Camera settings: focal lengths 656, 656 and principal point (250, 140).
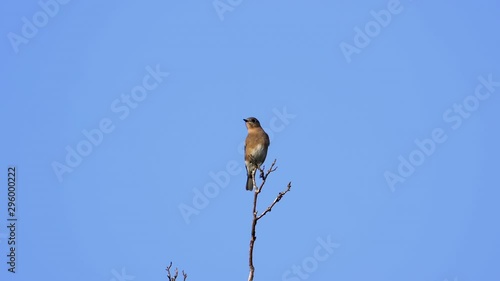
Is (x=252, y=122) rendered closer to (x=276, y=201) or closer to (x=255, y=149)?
(x=255, y=149)

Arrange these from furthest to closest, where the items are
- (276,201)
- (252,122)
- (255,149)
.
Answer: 1. (252,122)
2. (255,149)
3. (276,201)

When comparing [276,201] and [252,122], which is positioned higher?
[252,122]

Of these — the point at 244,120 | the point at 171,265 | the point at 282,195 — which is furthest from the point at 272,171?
the point at 244,120

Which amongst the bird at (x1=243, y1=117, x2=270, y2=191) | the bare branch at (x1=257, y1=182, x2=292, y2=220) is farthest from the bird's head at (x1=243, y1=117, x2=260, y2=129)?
the bare branch at (x1=257, y1=182, x2=292, y2=220)

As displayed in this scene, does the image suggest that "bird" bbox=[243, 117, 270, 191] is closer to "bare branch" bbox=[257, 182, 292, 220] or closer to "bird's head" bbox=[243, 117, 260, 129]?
"bird's head" bbox=[243, 117, 260, 129]

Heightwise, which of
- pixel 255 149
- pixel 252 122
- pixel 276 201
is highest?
pixel 252 122

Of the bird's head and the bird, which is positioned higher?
the bird's head

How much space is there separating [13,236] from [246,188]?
4.20m

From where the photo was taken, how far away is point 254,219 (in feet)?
19.7

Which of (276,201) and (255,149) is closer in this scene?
(276,201)

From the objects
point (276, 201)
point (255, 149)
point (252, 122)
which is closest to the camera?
point (276, 201)

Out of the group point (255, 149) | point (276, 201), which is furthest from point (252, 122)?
point (276, 201)

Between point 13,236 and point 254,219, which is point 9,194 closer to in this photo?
point 13,236

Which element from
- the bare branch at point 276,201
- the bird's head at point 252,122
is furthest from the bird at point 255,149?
the bare branch at point 276,201
